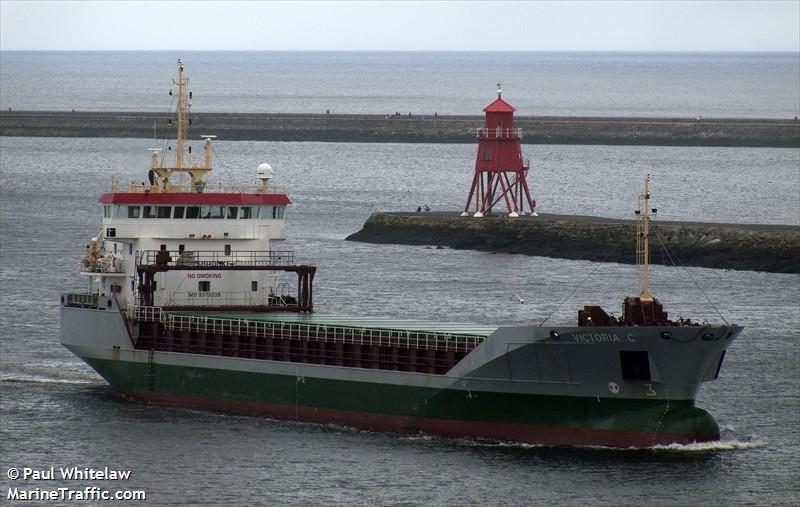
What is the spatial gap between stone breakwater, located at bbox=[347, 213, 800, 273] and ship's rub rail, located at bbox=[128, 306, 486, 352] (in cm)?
3458

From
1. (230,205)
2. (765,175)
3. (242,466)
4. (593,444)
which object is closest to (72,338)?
(230,205)

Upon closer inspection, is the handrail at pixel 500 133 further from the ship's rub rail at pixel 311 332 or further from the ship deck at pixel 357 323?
the ship's rub rail at pixel 311 332

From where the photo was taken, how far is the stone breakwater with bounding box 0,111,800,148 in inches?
6058

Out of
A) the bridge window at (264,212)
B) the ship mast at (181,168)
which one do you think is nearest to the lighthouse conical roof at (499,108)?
the ship mast at (181,168)

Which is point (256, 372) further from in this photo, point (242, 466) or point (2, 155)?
point (2, 155)

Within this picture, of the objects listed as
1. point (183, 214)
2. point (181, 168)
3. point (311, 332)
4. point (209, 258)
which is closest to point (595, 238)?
point (181, 168)

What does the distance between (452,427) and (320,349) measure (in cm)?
461

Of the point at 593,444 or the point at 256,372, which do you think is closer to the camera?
the point at 593,444

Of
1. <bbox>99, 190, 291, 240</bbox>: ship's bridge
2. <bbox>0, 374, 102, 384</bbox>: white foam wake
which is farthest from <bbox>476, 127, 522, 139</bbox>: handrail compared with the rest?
<bbox>0, 374, 102, 384</bbox>: white foam wake

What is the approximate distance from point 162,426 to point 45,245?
40.0 meters

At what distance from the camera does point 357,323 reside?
44.3m

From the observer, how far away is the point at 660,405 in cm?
3825

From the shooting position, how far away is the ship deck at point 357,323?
42.7 m

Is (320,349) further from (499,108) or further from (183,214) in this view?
(499,108)
